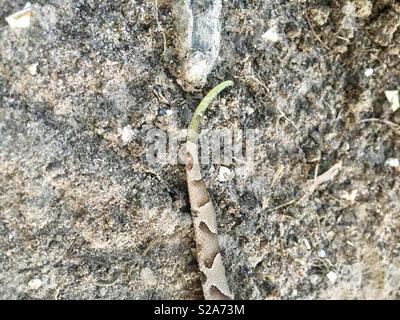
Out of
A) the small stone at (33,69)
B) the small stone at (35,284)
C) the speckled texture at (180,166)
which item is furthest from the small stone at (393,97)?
the small stone at (35,284)

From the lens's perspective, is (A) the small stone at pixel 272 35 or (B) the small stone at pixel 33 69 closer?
(B) the small stone at pixel 33 69

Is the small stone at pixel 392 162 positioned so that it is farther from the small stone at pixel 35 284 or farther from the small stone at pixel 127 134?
the small stone at pixel 35 284

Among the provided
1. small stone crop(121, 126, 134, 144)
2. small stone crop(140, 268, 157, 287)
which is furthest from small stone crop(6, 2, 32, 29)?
small stone crop(140, 268, 157, 287)

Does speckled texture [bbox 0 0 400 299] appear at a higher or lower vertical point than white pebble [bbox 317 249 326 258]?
higher

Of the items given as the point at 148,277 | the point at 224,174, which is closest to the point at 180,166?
the point at 224,174

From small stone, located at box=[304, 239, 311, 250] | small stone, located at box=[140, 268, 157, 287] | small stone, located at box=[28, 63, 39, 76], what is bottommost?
small stone, located at box=[140, 268, 157, 287]

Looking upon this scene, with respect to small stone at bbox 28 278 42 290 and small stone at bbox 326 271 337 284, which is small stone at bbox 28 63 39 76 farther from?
small stone at bbox 326 271 337 284
